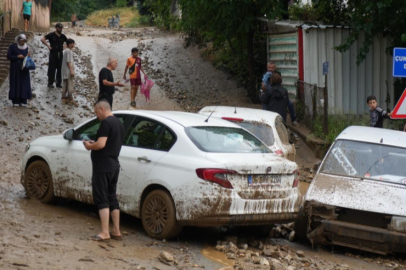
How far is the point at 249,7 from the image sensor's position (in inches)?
783

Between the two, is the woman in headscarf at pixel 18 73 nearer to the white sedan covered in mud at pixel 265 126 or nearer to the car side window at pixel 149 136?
the white sedan covered in mud at pixel 265 126

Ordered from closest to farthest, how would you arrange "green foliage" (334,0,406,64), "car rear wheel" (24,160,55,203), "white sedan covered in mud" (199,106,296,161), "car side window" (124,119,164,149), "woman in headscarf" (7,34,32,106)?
"car side window" (124,119,164,149) < "car rear wheel" (24,160,55,203) < "white sedan covered in mud" (199,106,296,161) < "green foliage" (334,0,406,64) < "woman in headscarf" (7,34,32,106)

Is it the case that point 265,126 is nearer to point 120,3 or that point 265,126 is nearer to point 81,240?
point 81,240

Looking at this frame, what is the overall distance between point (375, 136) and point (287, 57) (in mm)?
9631

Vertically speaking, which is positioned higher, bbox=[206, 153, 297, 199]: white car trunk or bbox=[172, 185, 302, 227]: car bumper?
bbox=[206, 153, 297, 199]: white car trunk

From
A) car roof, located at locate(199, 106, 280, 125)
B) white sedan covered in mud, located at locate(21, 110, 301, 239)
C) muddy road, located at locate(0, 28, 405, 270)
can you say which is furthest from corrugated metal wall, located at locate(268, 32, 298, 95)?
white sedan covered in mud, located at locate(21, 110, 301, 239)

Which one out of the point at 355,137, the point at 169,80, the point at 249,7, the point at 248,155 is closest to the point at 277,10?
the point at 249,7

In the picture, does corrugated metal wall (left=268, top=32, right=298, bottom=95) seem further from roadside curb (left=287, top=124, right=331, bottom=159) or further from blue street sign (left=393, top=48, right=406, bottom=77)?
blue street sign (left=393, top=48, right=406, bottom=77)

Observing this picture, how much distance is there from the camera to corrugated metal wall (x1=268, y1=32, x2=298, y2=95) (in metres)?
19.7

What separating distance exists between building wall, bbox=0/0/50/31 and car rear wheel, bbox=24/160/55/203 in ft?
55.8

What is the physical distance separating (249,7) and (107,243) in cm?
1264

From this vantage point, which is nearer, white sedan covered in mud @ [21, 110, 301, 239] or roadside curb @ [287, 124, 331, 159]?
white sedan covered in mud @ [21, 110, 301, 239]

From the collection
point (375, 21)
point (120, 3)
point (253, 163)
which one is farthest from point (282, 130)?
point (120, 3)

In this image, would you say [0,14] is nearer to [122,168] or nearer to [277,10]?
[277,10]
